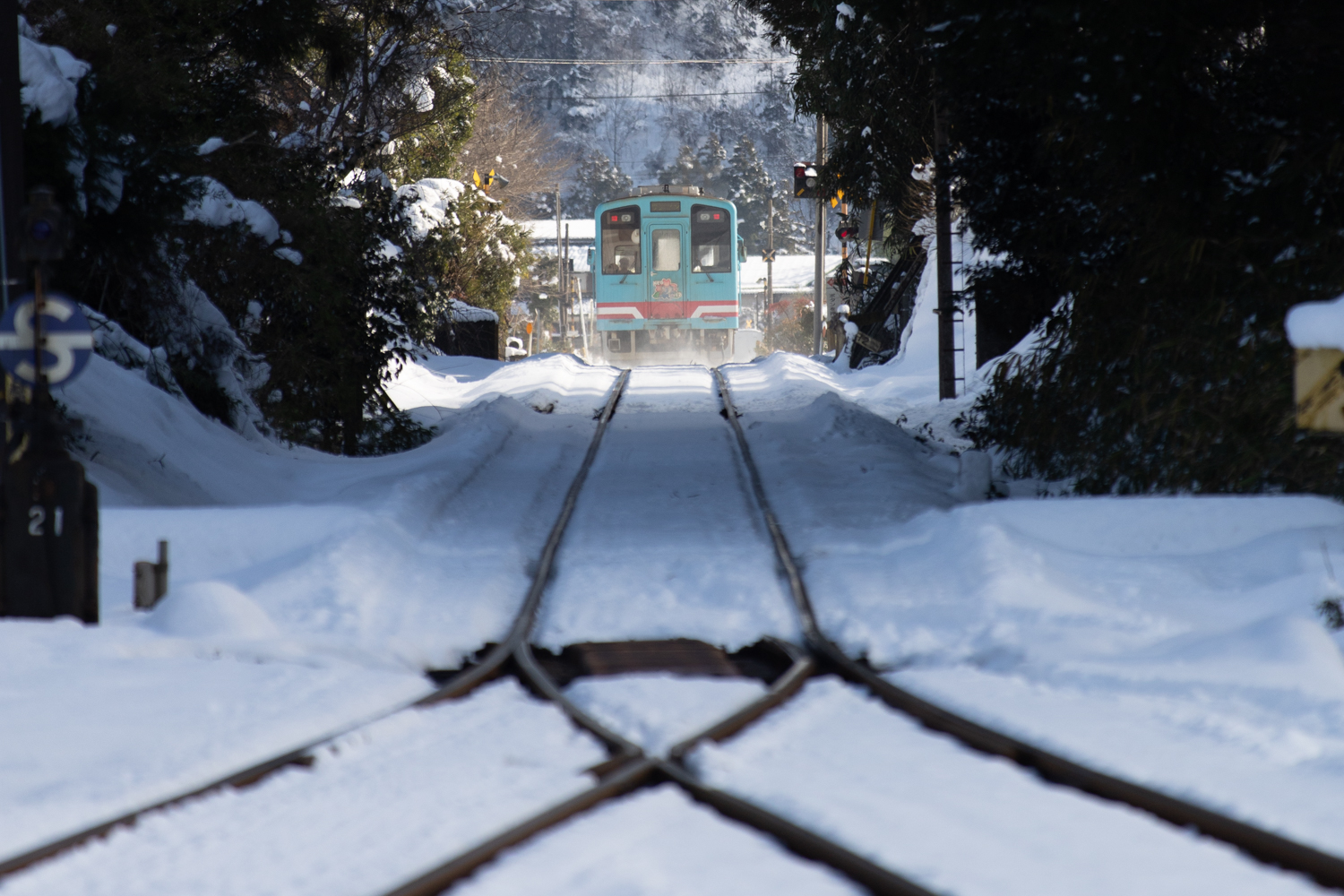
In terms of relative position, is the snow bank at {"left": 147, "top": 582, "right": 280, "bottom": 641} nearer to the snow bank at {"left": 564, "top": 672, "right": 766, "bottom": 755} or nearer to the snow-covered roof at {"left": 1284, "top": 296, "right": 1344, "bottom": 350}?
the snow bank at {"left": 564, "top": 672, "right": 766, "bottom": 755}

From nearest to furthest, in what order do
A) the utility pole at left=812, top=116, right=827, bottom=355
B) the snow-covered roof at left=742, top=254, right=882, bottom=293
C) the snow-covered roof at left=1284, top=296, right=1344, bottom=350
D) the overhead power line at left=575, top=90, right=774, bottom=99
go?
the snow-covered roof at left=1284, top=296, right=1344, bottom=350 → the utility pole at left=812, top=116, right=827, bottom=355 → the snow-covered roof at left=742, top=254, right=882, bottom=293 → the overhead power line at left=575, top=90, right=774, bottom=99

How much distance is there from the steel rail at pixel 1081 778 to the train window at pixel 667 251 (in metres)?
23.0

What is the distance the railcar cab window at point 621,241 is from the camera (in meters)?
28.5

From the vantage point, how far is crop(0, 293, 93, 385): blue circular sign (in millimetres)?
5426

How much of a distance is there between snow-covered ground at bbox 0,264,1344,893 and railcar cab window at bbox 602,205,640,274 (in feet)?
62.9

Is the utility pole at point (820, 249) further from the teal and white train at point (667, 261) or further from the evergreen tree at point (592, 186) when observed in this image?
the evergreen tree at point (592, 186)

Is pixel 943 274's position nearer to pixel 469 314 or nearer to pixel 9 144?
pixel 9 144

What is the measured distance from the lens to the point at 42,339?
17.8 ft

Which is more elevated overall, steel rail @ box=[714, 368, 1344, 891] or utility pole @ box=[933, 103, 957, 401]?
utility pole @ box=[933, 103, 957, 401]

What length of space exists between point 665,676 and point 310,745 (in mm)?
1421

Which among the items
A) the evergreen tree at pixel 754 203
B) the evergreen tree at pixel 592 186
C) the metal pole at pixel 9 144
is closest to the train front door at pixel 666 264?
the metal pole at pixel 9 144

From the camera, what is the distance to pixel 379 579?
256 inches

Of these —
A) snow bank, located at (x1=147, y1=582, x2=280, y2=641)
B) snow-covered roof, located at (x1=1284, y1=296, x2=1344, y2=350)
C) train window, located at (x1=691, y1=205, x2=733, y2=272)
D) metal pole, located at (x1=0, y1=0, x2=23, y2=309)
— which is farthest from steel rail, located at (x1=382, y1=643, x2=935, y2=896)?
train window, located at (x1=691, y1=205, x2=733, y2=272)

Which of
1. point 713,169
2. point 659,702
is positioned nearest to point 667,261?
point 659,702
